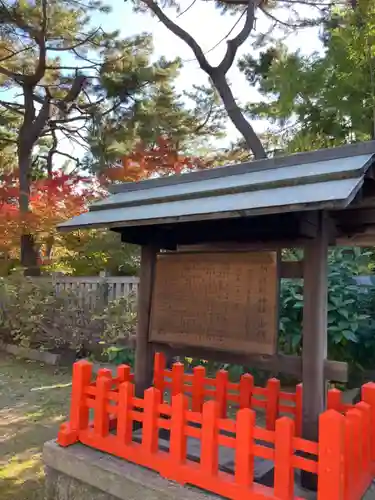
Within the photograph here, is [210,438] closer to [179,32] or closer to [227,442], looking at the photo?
[227,442]

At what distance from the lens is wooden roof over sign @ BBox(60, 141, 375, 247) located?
1731 millimetres

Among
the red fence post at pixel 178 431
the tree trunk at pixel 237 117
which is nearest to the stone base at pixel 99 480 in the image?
the red fence post at pixel 178 431

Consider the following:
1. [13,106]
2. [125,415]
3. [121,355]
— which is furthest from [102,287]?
[13,106]

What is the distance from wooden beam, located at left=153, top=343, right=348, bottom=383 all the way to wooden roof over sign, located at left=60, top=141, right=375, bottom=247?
0.69 metres

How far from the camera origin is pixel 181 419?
6.95 ft

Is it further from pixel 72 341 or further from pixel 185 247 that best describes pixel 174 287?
pixel 72 341

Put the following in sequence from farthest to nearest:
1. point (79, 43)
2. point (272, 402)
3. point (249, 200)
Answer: point (79, 43) → point (272, 402) → point (249, 200)

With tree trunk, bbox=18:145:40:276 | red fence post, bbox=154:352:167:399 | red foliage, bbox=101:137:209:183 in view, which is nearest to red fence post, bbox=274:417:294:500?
red fence post, bbox=154:352:167:399

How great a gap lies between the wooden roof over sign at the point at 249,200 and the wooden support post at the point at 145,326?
147 mm

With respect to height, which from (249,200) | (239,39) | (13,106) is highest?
(239,39)

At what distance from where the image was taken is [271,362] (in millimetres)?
2236

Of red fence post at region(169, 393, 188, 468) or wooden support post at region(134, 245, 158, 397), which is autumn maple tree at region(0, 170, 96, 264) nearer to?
wooden support post at region(134, 245, 158, 397)

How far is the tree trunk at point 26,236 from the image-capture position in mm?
10695

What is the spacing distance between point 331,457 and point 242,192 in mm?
1267
